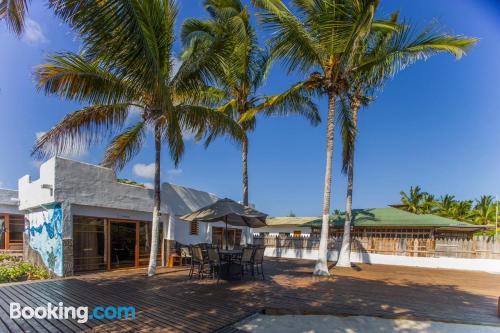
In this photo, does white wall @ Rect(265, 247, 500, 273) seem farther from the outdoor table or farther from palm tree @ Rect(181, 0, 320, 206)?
the outdoor table

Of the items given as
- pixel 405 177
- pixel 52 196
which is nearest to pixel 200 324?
pixel 52 196

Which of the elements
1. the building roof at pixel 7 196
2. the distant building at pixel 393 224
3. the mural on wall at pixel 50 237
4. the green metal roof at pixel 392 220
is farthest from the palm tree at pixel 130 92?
the distant building at pixel 393 224

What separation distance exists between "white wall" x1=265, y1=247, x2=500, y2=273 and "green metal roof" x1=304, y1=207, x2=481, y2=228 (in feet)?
5.68

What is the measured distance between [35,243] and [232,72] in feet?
34.2

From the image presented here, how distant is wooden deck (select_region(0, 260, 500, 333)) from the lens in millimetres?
5102

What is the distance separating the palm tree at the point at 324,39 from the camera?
8993mm

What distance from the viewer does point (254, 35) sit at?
45.7ft

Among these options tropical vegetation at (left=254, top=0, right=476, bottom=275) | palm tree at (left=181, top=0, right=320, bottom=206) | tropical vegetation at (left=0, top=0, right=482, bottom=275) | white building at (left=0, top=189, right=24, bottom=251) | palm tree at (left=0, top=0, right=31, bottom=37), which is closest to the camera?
palm tree at (left=0, top=0, right=31, bottom=37)

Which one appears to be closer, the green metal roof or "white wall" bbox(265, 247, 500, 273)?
"white wall" bbox(265, 247, 500, 273)

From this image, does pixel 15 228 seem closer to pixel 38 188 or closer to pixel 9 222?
pixel 9 222

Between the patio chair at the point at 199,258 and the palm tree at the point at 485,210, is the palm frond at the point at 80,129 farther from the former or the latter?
the palm tree at the point at 485,210

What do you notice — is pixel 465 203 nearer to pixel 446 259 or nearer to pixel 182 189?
pixel 446 259

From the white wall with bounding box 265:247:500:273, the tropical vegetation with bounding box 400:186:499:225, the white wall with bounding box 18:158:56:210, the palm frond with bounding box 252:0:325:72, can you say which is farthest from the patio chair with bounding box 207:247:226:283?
the tropical vegetation with bounding box 400:186:499:225

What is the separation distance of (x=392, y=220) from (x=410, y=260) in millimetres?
2441
